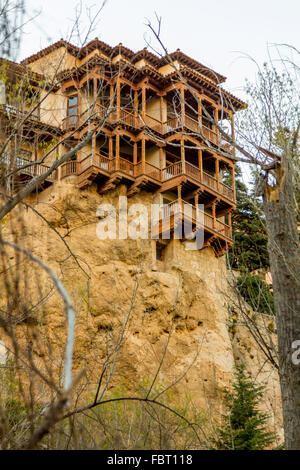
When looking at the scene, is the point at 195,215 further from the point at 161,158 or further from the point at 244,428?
the point at 244,428

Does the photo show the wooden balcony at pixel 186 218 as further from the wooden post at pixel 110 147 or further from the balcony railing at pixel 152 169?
the wooden post at pixel 110 147

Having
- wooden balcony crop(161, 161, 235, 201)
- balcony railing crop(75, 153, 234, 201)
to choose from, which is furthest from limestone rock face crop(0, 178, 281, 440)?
wooden balcony crop(161, 161, 235, 201)

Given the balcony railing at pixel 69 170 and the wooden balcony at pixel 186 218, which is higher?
the balcony railing at pixel 69 170

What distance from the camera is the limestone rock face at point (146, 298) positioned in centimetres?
2031

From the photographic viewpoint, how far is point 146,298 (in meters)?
22.0

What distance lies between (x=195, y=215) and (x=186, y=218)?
2.75ft

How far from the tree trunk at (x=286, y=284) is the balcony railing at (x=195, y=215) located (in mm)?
16882

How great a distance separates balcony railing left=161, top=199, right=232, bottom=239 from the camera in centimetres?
2398

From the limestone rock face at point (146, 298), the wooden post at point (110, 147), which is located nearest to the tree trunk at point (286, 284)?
the limestone rock face at point (146, 298)

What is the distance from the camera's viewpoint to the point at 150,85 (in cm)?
2594

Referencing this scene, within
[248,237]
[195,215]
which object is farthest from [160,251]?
[248,237]

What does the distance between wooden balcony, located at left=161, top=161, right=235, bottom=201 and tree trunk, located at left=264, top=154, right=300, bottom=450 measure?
57.9 ft
